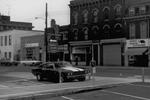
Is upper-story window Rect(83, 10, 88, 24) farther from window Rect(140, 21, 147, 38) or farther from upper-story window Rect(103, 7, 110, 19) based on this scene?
window Rect(140, 21, 147, 38)

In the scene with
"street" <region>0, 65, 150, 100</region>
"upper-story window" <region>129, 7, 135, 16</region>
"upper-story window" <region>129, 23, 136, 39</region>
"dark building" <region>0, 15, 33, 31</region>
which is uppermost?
"dark building" <region>0, 15, 33, 31</region>

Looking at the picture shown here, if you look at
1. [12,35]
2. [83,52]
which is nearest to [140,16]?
[83,52]

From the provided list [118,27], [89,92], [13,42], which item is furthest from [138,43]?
[89,92]

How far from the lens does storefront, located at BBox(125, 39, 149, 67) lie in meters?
48.6

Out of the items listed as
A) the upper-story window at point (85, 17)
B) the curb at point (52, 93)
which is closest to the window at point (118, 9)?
the upper-story window at point (85, 17)

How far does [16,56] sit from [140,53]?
1361 inches

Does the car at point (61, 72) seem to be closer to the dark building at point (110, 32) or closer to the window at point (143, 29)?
the dark building at point (110, 32)

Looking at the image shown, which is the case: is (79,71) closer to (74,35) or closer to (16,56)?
(74,35)

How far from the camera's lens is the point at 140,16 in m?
49.6

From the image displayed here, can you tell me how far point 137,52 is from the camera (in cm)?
4934

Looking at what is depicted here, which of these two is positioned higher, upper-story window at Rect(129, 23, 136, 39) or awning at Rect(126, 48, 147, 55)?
upper-story window at Rect(129, 23, 136, 39)

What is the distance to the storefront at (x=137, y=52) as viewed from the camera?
1914 inches

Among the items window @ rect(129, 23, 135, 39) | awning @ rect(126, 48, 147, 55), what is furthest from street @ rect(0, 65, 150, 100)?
window @ rect(129, 23, 135, 39)

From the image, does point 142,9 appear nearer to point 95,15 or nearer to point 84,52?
point 95,15
